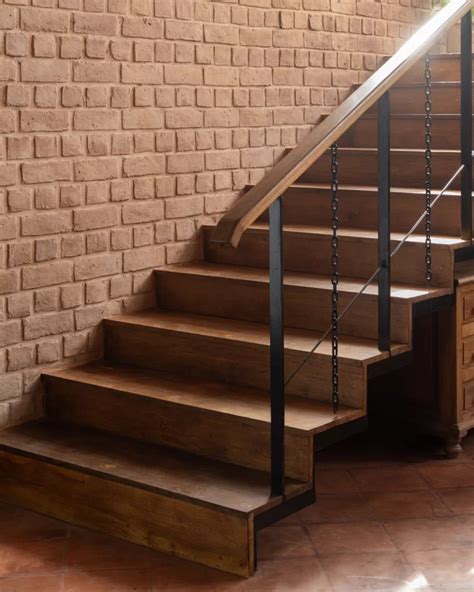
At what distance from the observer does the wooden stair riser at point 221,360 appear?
3.99 m

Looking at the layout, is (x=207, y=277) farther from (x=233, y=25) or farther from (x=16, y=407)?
(x=233, y=25)

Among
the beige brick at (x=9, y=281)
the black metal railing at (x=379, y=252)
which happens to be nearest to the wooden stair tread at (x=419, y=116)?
the black metal railing at (x=379, y=252)

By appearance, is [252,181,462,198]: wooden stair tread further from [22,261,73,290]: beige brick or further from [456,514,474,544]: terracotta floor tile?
[456,514,474,544]: terracotta floor tile

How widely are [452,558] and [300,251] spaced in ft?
5.54

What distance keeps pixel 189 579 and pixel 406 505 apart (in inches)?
38.7

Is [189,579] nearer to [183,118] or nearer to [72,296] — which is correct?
[72,296]

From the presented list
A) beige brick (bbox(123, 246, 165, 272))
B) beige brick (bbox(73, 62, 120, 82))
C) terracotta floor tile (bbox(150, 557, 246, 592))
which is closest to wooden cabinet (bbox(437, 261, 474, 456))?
beige brick (bbox(123, 246, 165, 272))

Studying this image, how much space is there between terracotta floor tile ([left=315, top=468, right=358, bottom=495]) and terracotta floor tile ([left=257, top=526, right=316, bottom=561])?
406 millimetres

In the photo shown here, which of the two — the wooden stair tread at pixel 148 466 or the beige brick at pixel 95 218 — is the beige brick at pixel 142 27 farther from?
the wooden stair tread at pixel 148 466

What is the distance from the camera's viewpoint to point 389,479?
4.42m

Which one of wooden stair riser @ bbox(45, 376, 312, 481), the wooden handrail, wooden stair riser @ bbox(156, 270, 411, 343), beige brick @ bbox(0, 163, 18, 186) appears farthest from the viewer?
beige brick @ bbox(0, 163, 18, 186)

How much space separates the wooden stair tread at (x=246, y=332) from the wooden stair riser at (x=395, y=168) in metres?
1.08

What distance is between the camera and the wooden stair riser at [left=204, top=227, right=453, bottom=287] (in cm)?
442

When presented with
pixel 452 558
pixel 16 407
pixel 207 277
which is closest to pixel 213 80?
pixel 207 277
